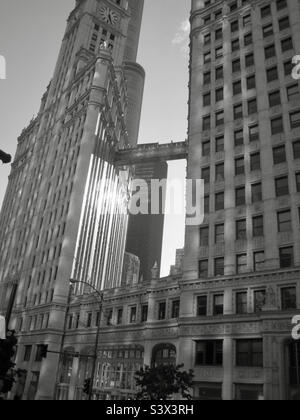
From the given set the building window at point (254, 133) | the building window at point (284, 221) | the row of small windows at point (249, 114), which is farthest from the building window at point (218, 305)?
the row of small windows at point (249, 114)

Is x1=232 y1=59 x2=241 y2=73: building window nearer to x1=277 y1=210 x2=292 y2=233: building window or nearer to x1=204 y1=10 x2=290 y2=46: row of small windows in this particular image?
x1=204 y1=10 x2=290 y2=46: row of small windows

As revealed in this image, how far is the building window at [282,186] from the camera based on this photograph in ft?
128

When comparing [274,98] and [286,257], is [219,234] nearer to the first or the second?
[286,257]

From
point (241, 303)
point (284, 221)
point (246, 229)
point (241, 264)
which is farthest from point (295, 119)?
point (241, 303)

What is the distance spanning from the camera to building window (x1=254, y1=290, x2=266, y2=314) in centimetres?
3569

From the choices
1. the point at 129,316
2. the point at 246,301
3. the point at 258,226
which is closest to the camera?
the point at 246,301

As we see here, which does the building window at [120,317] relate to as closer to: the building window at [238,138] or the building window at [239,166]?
the building window at [239,166]

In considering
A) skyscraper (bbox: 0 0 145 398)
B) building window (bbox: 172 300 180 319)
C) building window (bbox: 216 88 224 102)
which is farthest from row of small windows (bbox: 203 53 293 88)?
skyscraper (bbox: 0 0 145 398)

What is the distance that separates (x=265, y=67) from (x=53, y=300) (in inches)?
1694

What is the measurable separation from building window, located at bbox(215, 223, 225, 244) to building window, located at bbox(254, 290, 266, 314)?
22.2 ft

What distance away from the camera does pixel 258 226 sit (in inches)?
1554

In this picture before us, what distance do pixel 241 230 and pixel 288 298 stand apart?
858 cm

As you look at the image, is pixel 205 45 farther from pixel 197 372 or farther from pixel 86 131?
Result: pixel 197 372

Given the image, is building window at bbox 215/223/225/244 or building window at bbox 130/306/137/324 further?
building window at bbox 130/306/137/324
